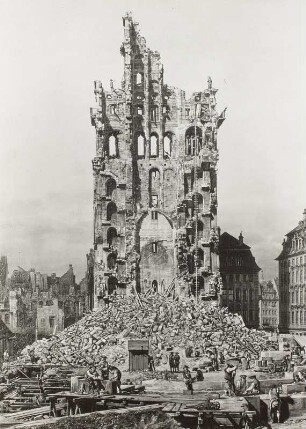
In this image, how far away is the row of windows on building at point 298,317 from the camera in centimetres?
7156

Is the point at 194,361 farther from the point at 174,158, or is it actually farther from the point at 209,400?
the point at 174,158

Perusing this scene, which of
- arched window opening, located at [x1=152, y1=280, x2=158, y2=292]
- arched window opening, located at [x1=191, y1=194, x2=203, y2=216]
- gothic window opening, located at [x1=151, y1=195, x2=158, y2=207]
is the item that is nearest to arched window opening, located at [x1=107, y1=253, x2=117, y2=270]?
arched window opening, located at [x1=152, y1=280, x2=158, y2=292]

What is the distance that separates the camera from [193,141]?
66000 millimetres

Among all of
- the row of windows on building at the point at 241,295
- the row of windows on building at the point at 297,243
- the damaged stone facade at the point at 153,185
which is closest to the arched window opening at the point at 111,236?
the damaged stone facade at the point at 153,185

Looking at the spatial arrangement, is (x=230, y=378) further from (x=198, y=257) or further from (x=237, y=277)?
(x=237, y=277)

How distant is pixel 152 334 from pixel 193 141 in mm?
24058

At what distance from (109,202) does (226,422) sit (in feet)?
136

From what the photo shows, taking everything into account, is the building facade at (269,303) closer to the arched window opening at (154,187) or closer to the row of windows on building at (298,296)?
the row of windows on building at (298,296)

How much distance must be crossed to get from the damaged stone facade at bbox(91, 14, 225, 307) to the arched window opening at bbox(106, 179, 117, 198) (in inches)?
4.0

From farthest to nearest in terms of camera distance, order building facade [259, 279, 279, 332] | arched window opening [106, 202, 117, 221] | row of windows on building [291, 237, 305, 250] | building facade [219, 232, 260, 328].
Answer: building facade [259, 279, 279, 332] < building facade [219, 232, 260, 328] < row of windows on building [291, 237, 305, 250] < arched window opening [106, 202, 117, 221]

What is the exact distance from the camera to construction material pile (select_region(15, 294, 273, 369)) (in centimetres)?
4709

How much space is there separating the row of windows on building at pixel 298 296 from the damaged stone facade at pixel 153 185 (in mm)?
13673

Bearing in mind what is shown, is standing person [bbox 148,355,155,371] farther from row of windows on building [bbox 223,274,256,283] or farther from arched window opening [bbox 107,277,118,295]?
row of windows on building [bbox 223,274,256,283]

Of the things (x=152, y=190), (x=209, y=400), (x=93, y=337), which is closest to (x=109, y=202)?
(x=152, y=190)
